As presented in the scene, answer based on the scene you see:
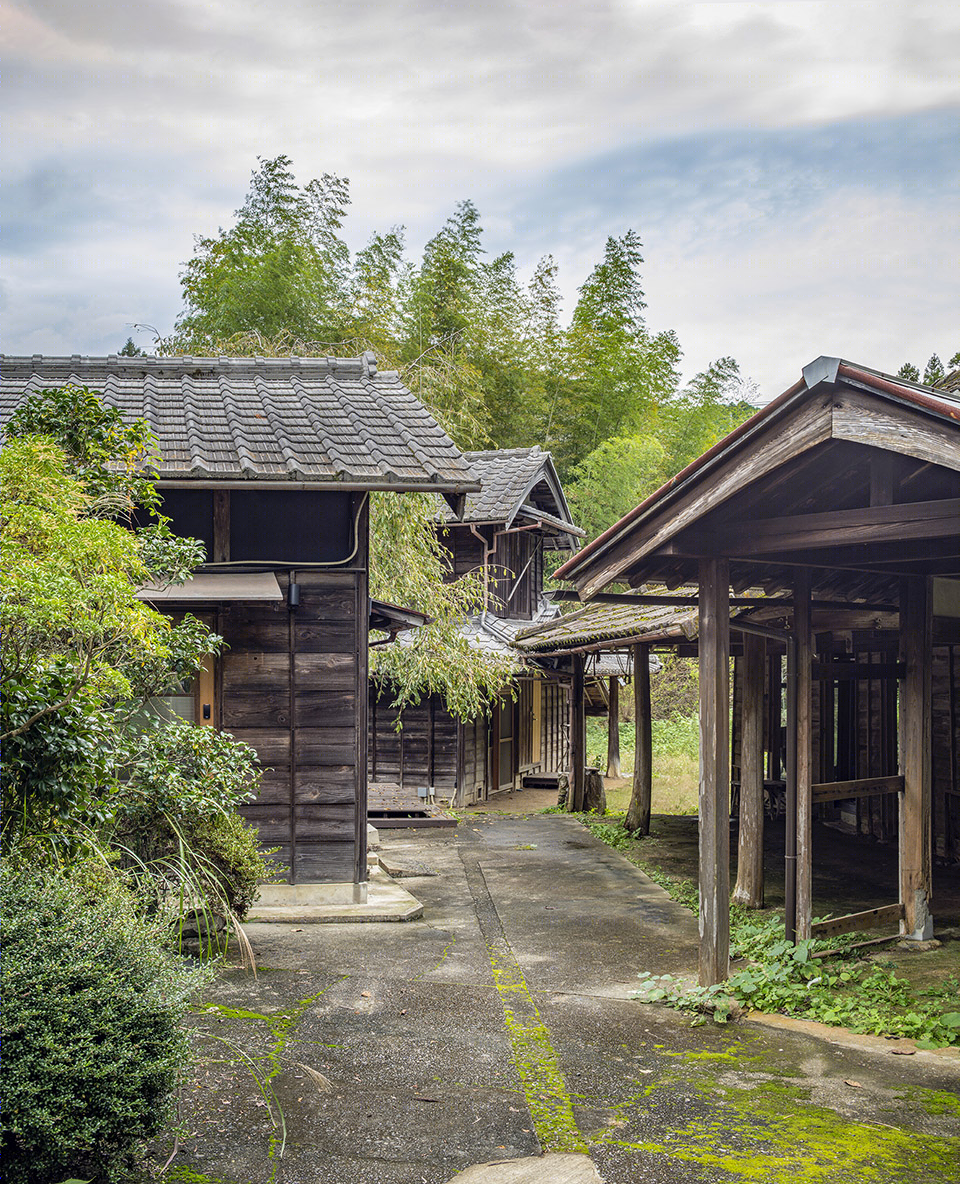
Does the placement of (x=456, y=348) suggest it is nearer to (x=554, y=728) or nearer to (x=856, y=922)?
(x=554, y=728)

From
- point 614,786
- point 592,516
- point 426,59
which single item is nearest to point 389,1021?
point 426,59

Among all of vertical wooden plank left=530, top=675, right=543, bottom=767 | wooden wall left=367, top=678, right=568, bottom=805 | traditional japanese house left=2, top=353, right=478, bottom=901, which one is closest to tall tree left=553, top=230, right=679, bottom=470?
vertical wooden plank left=530, top=675, right=543, bottom=767

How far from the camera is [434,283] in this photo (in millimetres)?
21000

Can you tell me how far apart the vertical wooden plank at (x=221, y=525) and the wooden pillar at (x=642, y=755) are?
615 cm

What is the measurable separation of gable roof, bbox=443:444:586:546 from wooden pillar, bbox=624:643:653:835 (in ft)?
18.3

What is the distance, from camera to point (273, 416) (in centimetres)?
824

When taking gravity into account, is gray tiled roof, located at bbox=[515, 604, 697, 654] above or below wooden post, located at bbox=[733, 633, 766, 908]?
above

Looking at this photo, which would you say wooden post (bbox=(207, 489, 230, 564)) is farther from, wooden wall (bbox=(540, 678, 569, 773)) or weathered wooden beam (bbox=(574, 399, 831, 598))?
wooden wall (bbox=(540, 678, 569, 773))

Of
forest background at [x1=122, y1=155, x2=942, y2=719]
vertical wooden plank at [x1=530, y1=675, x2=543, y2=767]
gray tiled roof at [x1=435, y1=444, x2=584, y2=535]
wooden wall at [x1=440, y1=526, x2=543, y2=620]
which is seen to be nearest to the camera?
forest background at [x1=122, y1=155, x2=942, y2=719]

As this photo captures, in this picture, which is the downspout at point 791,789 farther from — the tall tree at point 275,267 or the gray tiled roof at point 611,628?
the tall tree at point 275,267

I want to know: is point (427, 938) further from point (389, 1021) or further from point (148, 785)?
point (148, 785)

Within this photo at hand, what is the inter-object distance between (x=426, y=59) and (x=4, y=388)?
561 cm

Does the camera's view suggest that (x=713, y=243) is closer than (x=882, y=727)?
Yes

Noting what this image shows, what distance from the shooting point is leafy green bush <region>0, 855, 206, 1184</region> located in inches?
110
